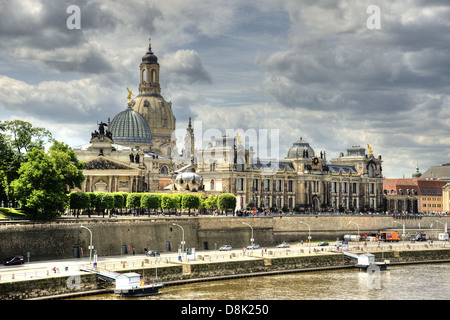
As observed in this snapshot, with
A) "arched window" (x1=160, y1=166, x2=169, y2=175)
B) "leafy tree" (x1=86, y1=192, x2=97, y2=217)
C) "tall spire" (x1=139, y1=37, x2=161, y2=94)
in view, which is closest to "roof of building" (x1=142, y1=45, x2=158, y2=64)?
"tall spire" (x1=139, y1=37, x2=161, y2=94)

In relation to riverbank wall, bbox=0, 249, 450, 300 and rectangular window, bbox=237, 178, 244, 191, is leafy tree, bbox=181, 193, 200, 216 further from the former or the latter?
riverbank wall, bbox=0, 249, 450, 300

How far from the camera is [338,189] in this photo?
16600 centimetres

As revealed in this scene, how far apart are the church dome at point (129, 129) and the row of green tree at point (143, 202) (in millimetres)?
41758

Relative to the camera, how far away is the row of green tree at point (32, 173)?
84.0 metres

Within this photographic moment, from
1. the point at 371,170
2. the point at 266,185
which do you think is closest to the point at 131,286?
the point at 266,185

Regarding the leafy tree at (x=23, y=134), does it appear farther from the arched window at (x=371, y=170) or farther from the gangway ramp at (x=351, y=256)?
the arched window at (x=371, y=170)

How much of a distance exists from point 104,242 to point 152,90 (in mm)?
103928

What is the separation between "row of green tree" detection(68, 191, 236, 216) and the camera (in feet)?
329

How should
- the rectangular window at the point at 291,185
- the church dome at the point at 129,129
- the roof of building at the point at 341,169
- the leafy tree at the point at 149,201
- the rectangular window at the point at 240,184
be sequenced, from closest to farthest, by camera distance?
1. the leafy tree at the point at 149,201
2. the rectangular window at the point at 240,184
3. the rectangular window at the point at 291,185
4. the church dome at the point at 129,129
5. the roof of building at the point at 341,169

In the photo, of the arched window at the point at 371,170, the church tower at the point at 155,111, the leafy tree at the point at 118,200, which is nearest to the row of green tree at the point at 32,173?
the leafy tree at the point at 118,200

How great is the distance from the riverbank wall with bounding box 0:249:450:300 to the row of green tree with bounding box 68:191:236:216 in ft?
84.9
